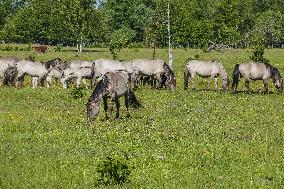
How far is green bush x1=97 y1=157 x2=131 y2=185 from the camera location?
12820 mm

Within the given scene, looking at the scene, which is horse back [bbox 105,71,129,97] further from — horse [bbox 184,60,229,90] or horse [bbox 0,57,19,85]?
horse [bbox 0,57,19,85]

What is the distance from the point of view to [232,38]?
114m

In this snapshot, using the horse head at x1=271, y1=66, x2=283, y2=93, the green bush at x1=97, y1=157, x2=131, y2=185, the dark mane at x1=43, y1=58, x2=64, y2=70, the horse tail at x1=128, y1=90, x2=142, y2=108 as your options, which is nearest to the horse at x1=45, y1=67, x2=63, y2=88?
the dark mane at x1=43, y1=58, x2=64, y2=70

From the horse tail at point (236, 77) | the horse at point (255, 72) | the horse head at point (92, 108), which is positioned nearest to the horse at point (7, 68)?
the horse tail at point (236, 77)

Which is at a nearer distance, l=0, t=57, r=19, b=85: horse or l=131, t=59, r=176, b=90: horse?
l=131, t=59, r=176, b=90: horse

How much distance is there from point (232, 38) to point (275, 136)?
97.2 metres

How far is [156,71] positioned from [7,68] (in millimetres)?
10145

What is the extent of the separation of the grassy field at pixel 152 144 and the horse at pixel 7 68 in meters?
8.21

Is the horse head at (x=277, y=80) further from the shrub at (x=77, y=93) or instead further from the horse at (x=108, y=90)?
the horse at (x=108, y=90)

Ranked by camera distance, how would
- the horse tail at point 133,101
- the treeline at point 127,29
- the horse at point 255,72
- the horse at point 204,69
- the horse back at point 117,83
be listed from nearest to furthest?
1. the horse back at point 117,83
2. the horse tail at point 133,101
3. the horse at point 255,72
4. the horse at point 204,69
5. the treeline at point 127,29

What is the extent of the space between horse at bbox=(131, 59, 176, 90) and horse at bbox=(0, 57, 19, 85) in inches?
323

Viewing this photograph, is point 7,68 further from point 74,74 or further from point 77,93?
point 77,93

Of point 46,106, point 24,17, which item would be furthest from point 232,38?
point 46,106

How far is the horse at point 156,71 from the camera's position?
1413 inches
